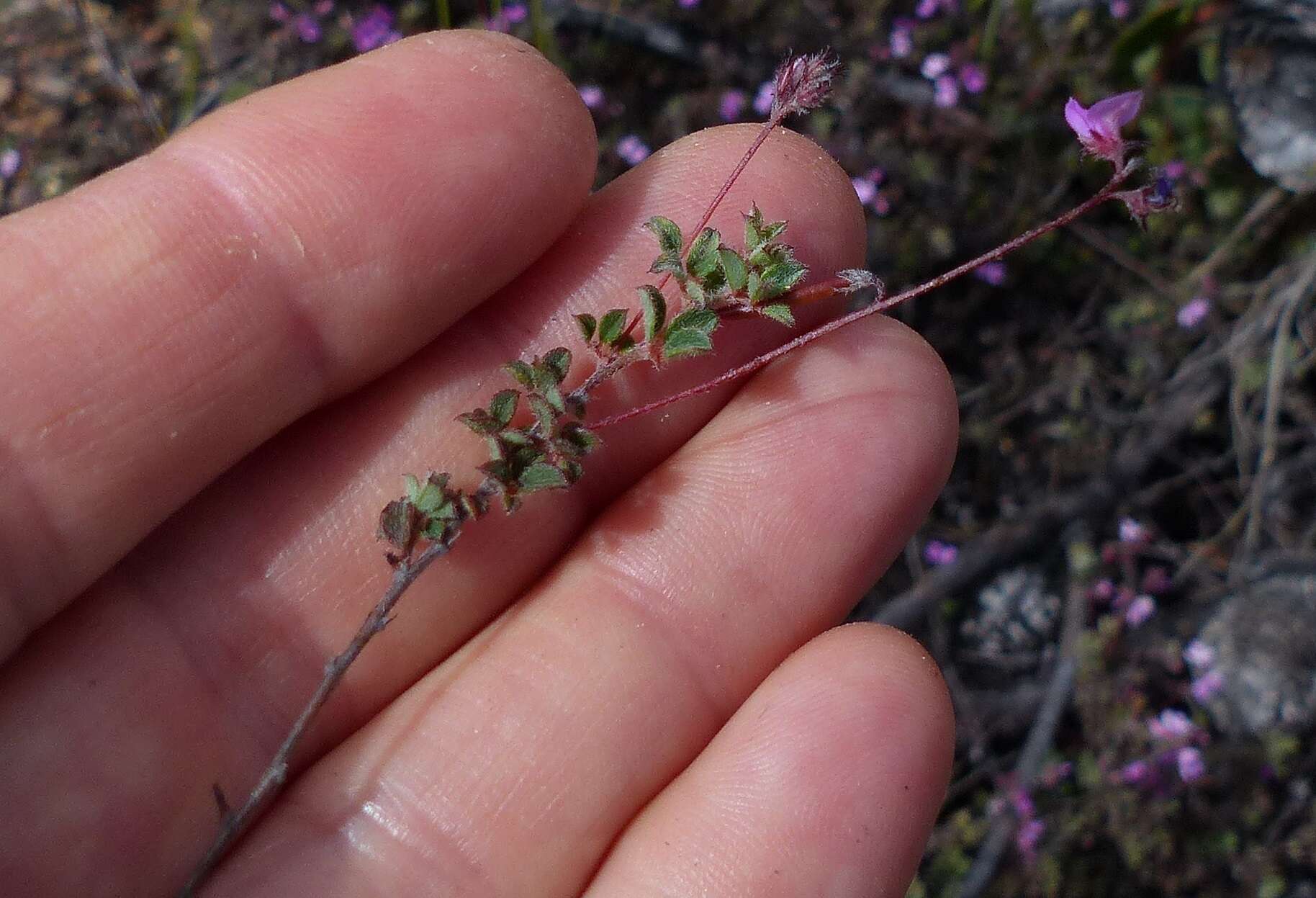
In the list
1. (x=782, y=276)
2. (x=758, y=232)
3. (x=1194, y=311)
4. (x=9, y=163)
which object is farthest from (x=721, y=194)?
(x=9, y=163)

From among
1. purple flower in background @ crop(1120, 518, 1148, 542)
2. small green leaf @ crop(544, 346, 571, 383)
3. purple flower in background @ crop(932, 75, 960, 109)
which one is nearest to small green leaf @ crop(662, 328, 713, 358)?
small green leaf @ crop(544, 346, 571, 383)

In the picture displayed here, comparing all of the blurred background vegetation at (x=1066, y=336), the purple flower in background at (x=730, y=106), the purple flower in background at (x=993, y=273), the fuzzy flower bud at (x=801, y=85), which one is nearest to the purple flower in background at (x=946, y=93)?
the blurred background vegetation at (x=1066, y=336)

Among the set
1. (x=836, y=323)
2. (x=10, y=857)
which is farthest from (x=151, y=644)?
(x=836, y=323)

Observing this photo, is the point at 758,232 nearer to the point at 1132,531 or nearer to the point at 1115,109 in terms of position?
the point at 1115,109

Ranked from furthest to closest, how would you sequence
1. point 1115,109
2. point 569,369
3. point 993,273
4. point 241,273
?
1. point 993,273
2. point 569,369
3. point 1115,109
4. point 241,273

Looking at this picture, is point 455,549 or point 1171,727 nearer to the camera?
point 455,549

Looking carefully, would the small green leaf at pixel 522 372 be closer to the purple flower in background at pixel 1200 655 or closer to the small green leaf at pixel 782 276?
the small green leaf at pixel 782 276
